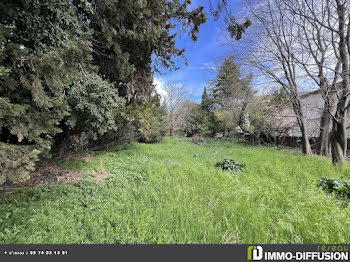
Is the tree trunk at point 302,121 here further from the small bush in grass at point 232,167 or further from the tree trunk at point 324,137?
the small bush in grass at point 232,167

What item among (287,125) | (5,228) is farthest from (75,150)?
(287,125)

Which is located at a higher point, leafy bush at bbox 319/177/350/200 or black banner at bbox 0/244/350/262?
leafy bush at bbox 319/177/350/200

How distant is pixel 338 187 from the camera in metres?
2.14

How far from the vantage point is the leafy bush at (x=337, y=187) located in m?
2.09

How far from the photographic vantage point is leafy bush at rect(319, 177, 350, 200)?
2.09 meters

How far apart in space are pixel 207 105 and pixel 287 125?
8.70 meters

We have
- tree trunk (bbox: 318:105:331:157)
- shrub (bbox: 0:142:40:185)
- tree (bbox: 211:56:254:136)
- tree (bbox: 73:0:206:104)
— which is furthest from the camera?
tree (bbox: 211:56:254:136)

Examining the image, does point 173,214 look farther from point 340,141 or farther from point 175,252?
point 340,141

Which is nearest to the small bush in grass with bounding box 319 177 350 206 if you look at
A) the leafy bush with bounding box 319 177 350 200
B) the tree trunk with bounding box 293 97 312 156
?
the leafy bush with bounding box 319 177 350 200

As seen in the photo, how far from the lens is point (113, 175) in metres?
3.20

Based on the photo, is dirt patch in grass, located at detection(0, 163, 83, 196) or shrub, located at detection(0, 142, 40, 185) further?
dirt patch in grass, located at detection(0, 163, 83, 196)

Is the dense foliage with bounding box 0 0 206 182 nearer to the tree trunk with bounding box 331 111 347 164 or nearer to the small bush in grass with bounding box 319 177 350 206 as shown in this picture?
the small bush in grass with bounding box 319 177 350 206

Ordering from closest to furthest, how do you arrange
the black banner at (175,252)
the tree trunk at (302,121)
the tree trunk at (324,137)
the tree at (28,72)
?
the black banner at (175,252) → the tree at (28,72) → the tree trunk at (302,121) → the tree trunk at (324,137)

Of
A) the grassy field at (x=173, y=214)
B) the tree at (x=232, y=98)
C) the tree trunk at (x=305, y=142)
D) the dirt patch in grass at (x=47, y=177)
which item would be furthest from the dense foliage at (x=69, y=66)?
the tree trunk at (x=305, y=142)
